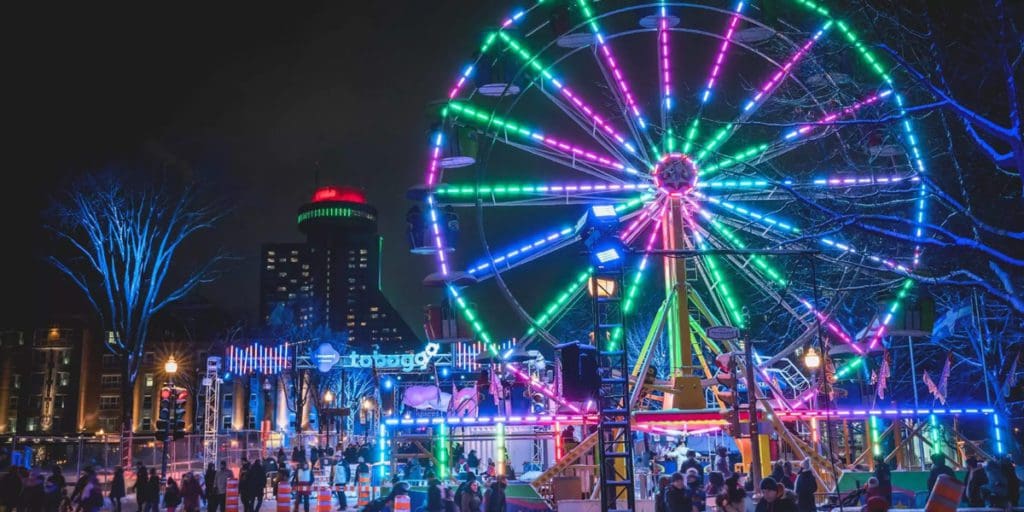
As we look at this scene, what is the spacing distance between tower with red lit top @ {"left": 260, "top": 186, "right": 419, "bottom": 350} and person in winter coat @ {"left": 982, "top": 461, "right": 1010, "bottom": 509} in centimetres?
17581

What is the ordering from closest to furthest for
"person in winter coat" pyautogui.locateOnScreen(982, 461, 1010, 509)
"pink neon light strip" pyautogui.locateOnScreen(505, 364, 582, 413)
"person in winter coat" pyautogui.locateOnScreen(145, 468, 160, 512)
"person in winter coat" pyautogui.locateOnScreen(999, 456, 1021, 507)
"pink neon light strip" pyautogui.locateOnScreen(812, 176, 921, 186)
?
1. "person in winter coat" pyautogui.locateOnScreen(982, 461, 1010, 509)
2. "person in winter coat" pyautogui.locateOnScreen(999, 456, 1021, 507)
3. "pink neon light strip" pyautogui.locateOnScreen(812, 176, 921, 186)
4. "person in winter coat" pyautogui.locateOnScreen(145, 468, 160, 512)
5. "pink neon light strip" pyautogui.locateOnScreen(505, 364, 582, 413)

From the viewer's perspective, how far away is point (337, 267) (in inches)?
7623

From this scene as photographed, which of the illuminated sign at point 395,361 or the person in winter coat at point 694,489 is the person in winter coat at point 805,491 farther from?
the illuminated sign at point 395,361

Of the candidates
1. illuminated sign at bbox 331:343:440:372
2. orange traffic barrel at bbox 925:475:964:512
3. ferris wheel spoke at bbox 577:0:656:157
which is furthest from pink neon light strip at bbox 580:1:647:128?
illuminated sign at bbox 331:343:440:372

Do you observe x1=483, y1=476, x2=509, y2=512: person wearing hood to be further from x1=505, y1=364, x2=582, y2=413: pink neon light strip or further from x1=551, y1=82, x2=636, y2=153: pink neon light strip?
x1=551, y1=82, x2=636, y2=153: pink neon light strip

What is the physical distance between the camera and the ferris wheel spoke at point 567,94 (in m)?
23.5

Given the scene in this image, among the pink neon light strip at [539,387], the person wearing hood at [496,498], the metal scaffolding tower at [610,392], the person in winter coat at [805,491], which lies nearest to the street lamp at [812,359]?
the pink neon light strip at [539,387]

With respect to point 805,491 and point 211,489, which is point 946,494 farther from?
point 211,489

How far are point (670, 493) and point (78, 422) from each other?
3165 inches

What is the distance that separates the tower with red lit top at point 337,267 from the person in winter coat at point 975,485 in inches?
6876

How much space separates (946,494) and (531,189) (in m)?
12.9

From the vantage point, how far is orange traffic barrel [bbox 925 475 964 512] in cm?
1203

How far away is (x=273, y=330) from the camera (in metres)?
69.4

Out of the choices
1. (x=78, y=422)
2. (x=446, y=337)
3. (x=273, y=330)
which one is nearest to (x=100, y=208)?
(x=446, y=337)
